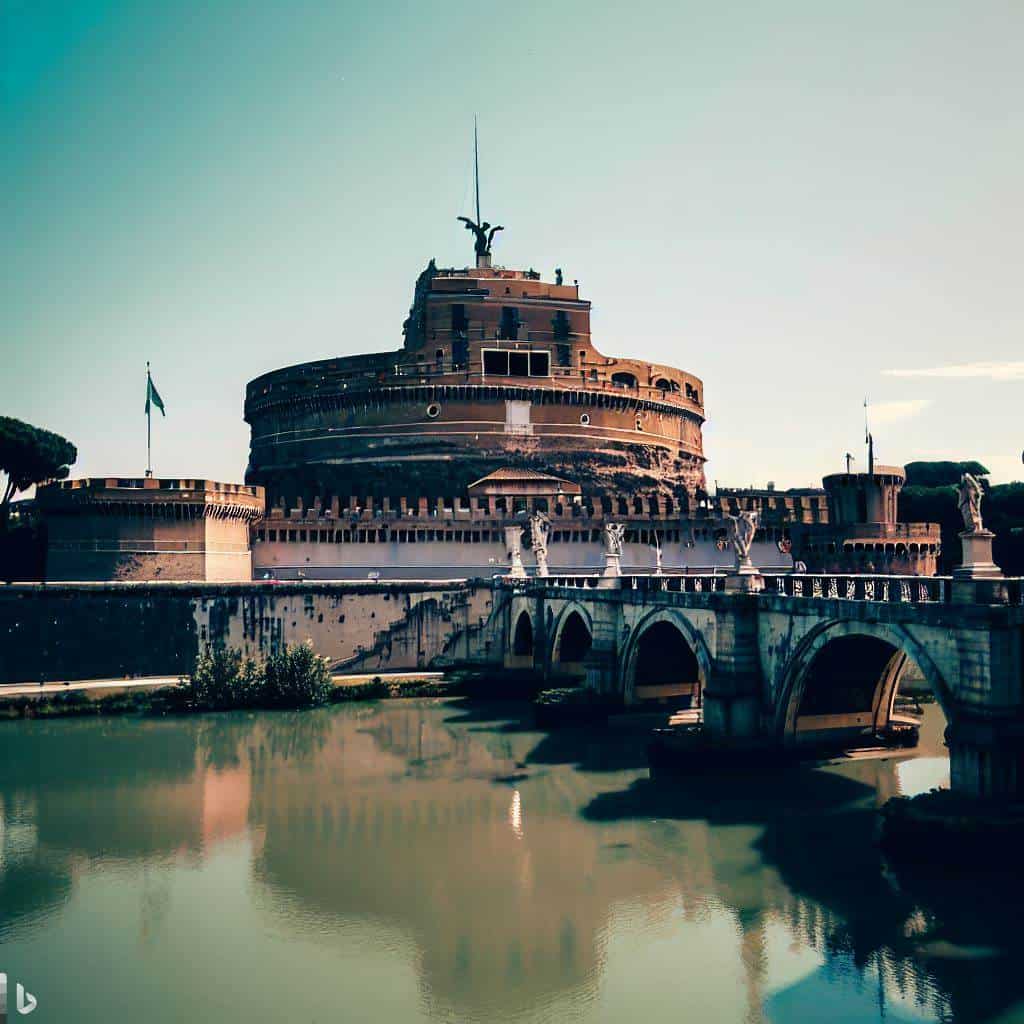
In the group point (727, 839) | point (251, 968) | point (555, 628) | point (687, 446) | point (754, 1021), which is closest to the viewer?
point (754, 1021)

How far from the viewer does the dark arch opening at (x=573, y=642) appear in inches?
1374

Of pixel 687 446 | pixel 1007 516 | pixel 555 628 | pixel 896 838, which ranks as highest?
pixel 687 446

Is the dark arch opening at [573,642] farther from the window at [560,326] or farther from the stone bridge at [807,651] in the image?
the window at [560,326]

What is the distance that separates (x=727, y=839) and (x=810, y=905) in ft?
10.7

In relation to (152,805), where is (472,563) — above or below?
above

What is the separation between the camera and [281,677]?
35.2 meters

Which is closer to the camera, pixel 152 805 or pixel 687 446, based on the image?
pixel 152 805

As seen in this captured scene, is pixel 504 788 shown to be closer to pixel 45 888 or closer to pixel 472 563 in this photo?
pixel 45 888

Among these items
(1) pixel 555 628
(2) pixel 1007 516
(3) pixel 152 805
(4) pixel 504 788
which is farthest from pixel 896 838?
Answer: (2) pixel 1007 516

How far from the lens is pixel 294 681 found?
116 feet

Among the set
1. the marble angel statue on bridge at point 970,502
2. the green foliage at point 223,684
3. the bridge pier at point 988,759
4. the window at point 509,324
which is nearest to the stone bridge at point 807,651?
the bridge pier at point 988,759

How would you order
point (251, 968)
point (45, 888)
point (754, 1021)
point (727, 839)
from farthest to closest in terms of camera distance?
1. point (727, 839)
2. point (45, 888)
3. point (251, 968)
4. point (754, 1021)

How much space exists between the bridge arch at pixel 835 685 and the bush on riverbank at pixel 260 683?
59.4 feet

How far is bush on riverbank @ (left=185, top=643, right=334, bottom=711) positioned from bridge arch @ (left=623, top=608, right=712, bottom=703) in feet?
38.1
